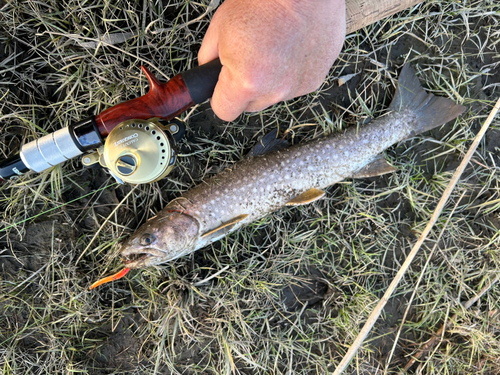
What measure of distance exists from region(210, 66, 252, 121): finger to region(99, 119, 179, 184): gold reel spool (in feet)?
1.19

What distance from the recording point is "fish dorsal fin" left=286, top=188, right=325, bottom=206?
2.31 meters

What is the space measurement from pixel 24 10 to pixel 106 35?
0.59 m

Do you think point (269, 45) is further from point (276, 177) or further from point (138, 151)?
point (276, 177)

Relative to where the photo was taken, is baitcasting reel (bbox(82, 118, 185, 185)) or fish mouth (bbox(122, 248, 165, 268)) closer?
baitcasting reel (bbox(82, 118, 185, 185))

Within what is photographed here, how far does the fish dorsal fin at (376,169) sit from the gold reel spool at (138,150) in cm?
149

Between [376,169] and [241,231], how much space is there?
1198mm

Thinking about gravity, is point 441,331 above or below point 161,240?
below

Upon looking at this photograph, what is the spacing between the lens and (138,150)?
1.71m

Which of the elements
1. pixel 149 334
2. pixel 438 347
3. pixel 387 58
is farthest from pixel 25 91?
pixel 438 347

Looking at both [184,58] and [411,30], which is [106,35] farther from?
[411,30]

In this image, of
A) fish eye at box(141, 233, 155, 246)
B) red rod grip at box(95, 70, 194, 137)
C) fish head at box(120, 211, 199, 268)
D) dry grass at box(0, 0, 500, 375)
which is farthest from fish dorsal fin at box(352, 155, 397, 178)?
fish eye at box(141, 233, 155, 246)

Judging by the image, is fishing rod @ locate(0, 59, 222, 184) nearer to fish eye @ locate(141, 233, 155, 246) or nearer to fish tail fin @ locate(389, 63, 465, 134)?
fish eye @ locate(141, 233, 155, 246)

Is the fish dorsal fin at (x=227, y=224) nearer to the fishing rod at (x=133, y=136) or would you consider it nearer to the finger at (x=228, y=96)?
the fishing rod at (x=133, y=136)

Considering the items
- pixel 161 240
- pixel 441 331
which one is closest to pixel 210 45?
pixel 161 240
